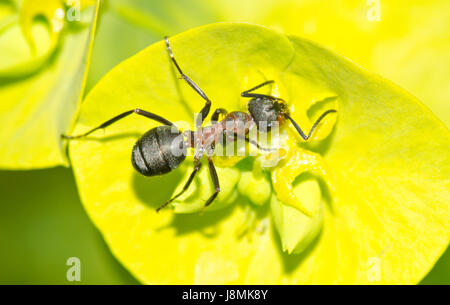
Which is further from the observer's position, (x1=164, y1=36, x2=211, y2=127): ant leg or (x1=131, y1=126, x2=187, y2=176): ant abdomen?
(x1=131, y1=126, x2=187, y2=176): ant abdomen

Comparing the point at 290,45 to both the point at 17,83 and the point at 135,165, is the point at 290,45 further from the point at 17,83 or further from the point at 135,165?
the point at 17,83

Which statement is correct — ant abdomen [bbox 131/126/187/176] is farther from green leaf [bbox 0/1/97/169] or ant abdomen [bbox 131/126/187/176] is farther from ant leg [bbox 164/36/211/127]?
green leaf [bbox 0/1/97/169]

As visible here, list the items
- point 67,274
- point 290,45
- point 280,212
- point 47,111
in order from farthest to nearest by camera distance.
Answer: point 67,274, point 47,111, point 280,212, point 290,45

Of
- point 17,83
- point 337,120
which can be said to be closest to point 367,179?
point 337,120

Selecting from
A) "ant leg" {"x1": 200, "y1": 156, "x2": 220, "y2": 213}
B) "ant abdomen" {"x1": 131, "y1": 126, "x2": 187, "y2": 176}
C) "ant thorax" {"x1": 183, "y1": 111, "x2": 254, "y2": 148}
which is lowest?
"ant leg" {"x1": 200, "y1": 156, "x2": 220, "y2": 213}

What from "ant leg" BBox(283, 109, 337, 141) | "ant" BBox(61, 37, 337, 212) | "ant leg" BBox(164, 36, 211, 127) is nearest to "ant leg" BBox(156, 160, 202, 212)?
"ant" BBox(61, 37, 337, 212)

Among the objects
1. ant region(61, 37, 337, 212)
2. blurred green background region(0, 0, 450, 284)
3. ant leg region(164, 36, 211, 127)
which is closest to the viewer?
ant leg region(164, 36, 211, 127)
